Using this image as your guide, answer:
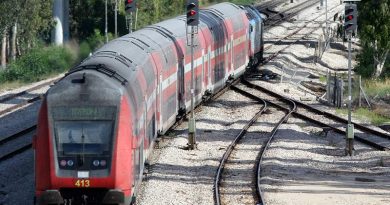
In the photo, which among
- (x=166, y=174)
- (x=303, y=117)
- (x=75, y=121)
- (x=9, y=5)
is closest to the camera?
(x=75, y=121)

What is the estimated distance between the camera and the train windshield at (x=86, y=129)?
1872 centimetres

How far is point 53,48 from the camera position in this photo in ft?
192

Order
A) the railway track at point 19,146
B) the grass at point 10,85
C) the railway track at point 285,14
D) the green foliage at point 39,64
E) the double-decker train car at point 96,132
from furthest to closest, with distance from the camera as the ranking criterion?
the railway track at point 285,14, the green foliage at point 39,64, the grass at point 10,85, the railway track at point 19,146, the double-decker train car at point 96,132

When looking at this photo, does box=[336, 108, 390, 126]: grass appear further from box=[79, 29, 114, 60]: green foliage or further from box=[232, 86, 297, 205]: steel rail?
box=[79, 29, 114, 60]: green foliage

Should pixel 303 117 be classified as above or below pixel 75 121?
below

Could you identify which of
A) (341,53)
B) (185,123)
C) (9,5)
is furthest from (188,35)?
(341,53)

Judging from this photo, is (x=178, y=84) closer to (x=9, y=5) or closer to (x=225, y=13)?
(x=225, y=13)

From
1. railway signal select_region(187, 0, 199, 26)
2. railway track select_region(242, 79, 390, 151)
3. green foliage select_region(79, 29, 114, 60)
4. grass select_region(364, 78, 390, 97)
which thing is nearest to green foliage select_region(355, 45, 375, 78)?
grass select_region(364, 78, 390, 97)

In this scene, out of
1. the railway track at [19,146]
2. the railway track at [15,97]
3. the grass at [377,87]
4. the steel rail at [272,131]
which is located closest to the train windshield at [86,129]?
the steel rail at [272,131]

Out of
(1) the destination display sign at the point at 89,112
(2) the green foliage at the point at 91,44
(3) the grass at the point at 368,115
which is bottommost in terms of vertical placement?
(2) the green foliage at the point at 91,44

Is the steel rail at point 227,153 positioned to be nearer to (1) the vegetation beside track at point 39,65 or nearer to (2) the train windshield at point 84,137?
(2) the train windshield at point 84,137

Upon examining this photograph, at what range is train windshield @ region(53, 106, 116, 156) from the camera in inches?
737

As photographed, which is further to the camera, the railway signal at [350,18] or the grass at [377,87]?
the grass at [377,87]

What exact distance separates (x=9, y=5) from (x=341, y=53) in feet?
76.1
